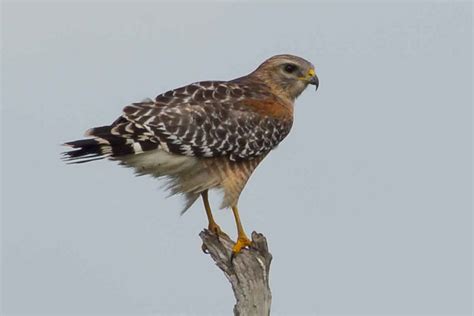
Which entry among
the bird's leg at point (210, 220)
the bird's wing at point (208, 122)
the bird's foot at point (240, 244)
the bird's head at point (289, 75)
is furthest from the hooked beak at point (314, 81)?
the bird's foot at point (240, 244)

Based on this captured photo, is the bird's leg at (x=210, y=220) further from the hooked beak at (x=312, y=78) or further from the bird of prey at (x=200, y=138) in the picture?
the hooked beak at (x=312, y=78)

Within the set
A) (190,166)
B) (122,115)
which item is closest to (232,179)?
(190,166)

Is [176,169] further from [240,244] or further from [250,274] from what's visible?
[250,274]

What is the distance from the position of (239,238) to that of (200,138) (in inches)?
53.0

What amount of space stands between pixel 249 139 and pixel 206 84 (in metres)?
0.90

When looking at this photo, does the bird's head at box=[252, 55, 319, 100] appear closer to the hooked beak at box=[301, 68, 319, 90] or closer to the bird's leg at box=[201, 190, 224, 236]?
the hooked beak at box=[301, 68, 319, 90]

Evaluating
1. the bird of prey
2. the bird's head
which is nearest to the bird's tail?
the bird of prey

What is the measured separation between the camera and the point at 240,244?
54.0 ft

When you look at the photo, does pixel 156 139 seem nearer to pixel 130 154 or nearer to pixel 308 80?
pixel 130 154

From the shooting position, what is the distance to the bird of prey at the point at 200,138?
15867mm

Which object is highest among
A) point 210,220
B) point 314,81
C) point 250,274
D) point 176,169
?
point 314,81

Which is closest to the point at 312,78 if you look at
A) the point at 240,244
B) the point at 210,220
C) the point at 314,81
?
the point at 314,81

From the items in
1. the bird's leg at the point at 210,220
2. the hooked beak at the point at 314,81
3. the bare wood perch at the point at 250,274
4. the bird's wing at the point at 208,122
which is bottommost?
the bare wood perch at the point at 250,274

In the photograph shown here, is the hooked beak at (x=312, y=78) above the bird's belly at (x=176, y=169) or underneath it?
above
